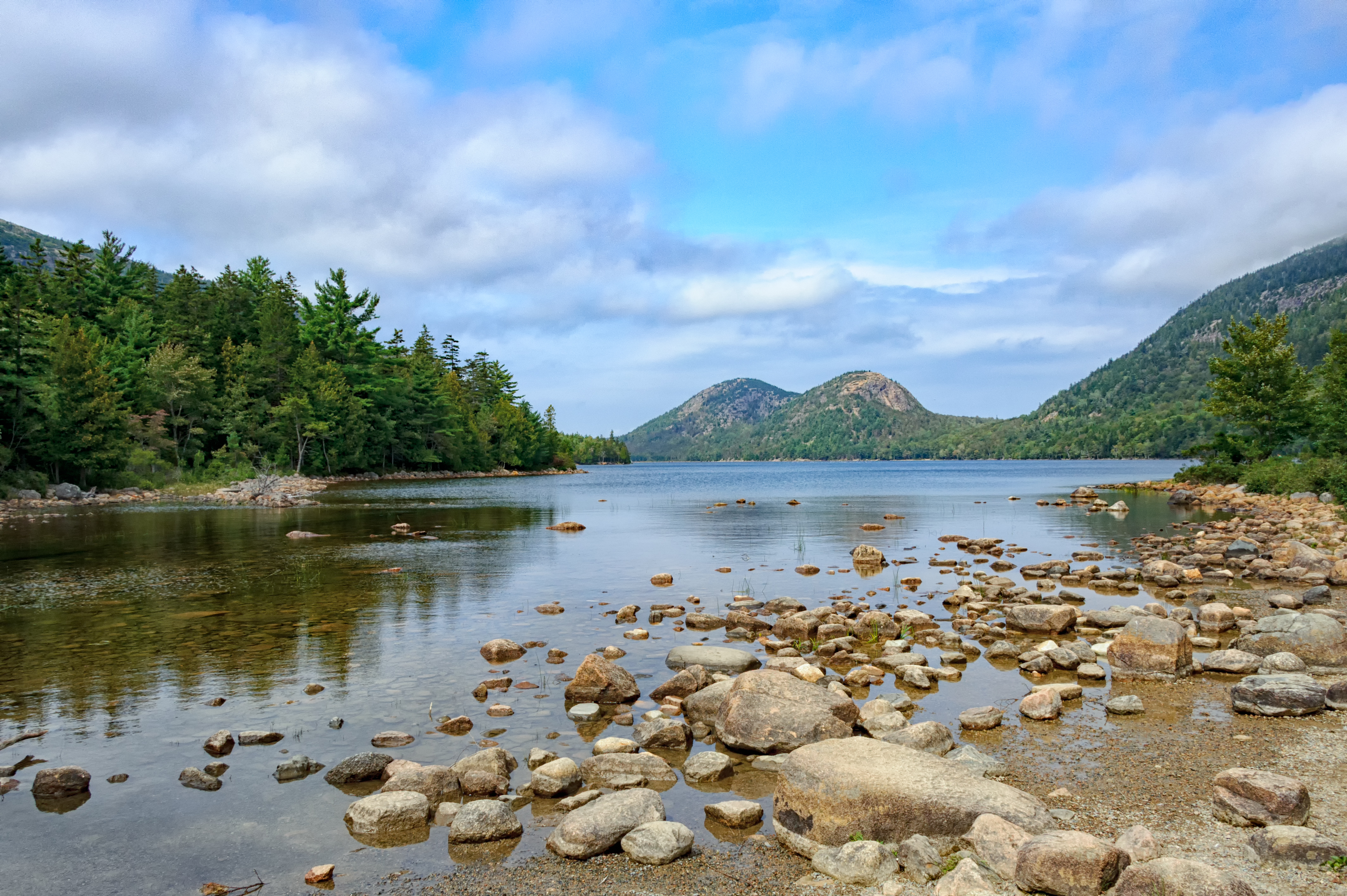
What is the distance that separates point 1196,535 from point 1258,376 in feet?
108

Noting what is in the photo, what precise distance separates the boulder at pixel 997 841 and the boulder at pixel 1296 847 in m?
1.95

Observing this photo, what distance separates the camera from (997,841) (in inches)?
259

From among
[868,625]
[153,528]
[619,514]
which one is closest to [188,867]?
[868,625]

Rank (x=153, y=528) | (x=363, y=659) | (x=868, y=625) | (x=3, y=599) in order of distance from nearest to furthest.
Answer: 1. (x=363, y=659)
2. (x=868, y=625)
3. (x=3, y=599)
4. (x=153, y=528)

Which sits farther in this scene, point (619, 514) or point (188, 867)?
point (619, 514)

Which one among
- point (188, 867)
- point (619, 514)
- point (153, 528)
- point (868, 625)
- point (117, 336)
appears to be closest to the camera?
point (188, 867)

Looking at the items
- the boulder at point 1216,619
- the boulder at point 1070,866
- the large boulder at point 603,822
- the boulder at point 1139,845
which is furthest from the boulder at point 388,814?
the boulder at point 1216,619

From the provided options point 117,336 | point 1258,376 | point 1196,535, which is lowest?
point 1196,535

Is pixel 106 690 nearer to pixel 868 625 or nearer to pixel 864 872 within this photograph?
pixel 864 872

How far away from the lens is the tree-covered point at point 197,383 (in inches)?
2226

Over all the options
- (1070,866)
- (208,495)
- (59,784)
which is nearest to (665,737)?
(1070,866)

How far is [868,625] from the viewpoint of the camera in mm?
16438

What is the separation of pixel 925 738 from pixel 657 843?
4184 millimetres

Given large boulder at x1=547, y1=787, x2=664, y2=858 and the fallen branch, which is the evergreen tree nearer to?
the fallen branch
